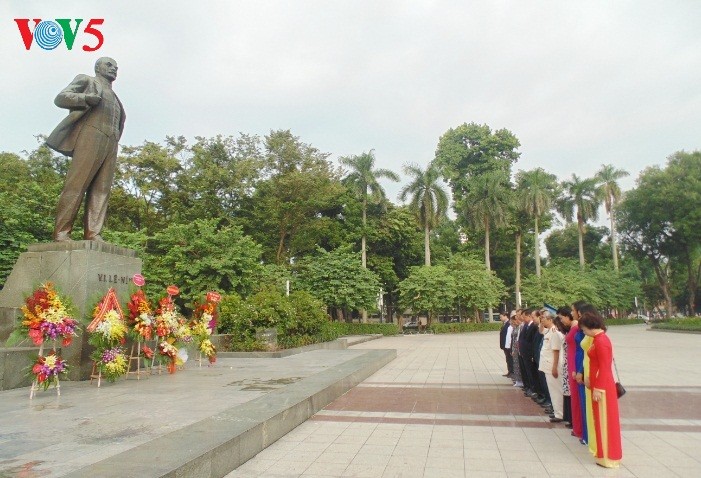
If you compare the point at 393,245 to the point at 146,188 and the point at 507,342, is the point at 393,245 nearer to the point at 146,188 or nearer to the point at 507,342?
the point at 146,188

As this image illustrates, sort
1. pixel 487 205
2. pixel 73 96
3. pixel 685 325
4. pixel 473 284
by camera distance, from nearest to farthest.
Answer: pixel 73 96 → pixel 685 325 → pixel 473 284 → pixel 487 205

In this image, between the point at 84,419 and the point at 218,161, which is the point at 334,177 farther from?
the point at 84,419

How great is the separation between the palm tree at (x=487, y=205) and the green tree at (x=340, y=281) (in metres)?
12.3

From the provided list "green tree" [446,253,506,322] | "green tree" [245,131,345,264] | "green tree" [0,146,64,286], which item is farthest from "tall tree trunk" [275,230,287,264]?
"green tree" [0,146,64,286]

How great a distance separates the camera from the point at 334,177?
35.4 meters

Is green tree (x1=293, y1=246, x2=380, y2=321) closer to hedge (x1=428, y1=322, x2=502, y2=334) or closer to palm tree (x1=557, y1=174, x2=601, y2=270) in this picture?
hedge (x1=428, y1=322, x2=502, y2=334)

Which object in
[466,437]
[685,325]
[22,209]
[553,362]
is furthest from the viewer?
[685,325]

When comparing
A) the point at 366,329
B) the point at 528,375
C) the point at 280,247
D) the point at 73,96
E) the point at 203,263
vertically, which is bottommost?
the point at 366,329

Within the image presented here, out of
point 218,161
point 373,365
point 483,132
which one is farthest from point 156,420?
point 483,132

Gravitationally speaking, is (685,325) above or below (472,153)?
below

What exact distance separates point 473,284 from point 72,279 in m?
31.4

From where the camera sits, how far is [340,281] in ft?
105

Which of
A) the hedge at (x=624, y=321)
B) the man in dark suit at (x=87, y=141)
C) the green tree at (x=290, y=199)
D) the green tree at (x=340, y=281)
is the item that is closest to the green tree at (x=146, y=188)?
the green tree at (x=290, y=199)

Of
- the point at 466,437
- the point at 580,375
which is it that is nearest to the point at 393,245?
the point at 466,437
